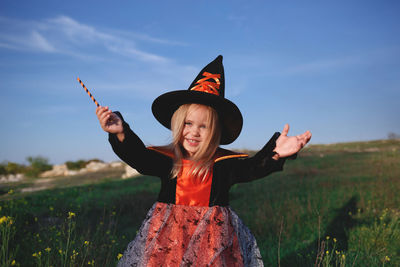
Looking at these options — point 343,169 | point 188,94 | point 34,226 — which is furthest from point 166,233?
point 343,169

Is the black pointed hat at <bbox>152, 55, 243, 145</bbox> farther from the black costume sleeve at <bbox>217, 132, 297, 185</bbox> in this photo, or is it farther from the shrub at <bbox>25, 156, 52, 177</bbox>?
the shrub at <bbox>25, 156, 52, 177</bbox>

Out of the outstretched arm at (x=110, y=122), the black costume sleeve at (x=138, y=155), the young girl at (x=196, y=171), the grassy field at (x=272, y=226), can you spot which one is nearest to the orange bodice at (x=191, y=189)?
the young girl at (x=196, y=171)

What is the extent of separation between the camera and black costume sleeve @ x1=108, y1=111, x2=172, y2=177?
8.22 ft

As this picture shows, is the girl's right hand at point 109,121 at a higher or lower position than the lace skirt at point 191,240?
higher

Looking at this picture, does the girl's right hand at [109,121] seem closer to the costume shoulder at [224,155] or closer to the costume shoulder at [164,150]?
the costume shoulder at [164,150]

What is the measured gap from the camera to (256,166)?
2.76 metres

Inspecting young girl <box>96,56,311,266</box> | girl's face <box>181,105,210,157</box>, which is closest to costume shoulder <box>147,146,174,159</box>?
young girl <box>96,56,311,266</box>

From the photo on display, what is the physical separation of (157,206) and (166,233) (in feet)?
0.87

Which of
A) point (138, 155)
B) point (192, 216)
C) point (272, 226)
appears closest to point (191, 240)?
point (192, 216)

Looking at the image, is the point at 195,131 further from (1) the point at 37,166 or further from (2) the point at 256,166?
(1) the point at 37,166

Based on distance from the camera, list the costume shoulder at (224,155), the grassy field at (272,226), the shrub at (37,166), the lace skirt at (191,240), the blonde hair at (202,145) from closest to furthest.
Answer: the lace skirt at (191,240)
the blonde hair at (202,145)
the costume shoulder at (224,155)
the grassy field at (272,226)
the shrub at (37,166)

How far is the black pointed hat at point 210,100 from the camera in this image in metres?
2.77

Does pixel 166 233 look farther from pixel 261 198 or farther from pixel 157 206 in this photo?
pixel 261 198

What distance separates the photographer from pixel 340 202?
7449mm
